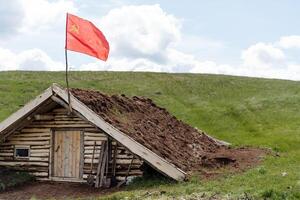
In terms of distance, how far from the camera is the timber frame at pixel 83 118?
61.8 feet

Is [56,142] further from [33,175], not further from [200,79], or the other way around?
[200,79]

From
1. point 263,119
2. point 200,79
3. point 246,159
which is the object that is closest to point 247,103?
point 263,119

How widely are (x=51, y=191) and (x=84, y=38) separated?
5349 millimetres

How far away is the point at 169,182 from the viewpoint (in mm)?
18766

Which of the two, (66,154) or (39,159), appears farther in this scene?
(39,159)

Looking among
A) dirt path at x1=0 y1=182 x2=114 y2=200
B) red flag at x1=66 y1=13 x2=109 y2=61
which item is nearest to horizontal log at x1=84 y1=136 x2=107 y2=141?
dirt path at x1=0 y1=182 x2=114 y2=200

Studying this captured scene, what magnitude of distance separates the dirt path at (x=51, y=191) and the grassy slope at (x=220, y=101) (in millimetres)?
2254

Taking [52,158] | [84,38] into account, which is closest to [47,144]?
[52,158]

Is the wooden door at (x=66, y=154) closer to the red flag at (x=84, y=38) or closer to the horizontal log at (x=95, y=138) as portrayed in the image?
the horizontal log at (x=95, y=138)

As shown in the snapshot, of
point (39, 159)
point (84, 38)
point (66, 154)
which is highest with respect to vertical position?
point (84, 38)

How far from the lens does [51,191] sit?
20141 mm

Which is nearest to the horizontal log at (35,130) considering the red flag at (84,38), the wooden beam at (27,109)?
the wooden beam at (27,109)

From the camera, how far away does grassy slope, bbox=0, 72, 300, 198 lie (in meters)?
35.4

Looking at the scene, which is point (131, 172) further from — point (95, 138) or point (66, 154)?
point (66, 154)
